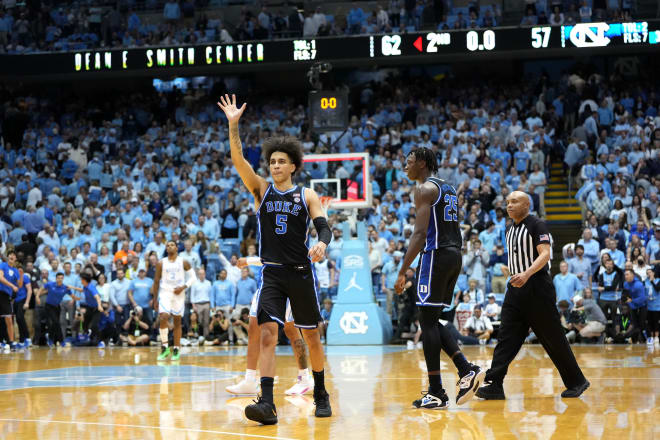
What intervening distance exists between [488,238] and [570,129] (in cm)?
763

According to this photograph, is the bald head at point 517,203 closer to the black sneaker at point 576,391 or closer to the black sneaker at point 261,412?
the black sneaker at point 576,391

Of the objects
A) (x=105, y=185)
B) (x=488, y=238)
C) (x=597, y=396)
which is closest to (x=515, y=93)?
(x=488, y=238)

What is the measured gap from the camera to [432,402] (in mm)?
7812

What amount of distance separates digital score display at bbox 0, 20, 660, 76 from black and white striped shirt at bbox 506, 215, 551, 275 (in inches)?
678

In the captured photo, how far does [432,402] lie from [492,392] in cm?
98

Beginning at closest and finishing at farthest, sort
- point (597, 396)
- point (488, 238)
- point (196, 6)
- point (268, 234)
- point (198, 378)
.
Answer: point (268, 234)
point (597, 396)
point (198, 378)
point (488, 238)
point (196, 6)

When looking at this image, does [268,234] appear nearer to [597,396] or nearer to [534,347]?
[597,396]

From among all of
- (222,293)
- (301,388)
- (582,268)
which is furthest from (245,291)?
(301,388)

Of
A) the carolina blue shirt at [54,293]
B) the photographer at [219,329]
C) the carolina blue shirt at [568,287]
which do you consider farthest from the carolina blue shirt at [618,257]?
the carolina blue shirt at [54,293]

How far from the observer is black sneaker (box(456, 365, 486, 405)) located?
7.89 m

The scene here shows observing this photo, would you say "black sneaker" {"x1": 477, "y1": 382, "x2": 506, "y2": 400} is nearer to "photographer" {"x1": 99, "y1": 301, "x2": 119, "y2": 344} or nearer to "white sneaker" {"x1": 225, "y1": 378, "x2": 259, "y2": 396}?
"white sneaker" {"x1": 225, "y1": 378, "x2": 259, "y2": 396}

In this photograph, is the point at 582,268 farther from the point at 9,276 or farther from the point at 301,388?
the point at 9,276

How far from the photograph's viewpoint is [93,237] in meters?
22.6

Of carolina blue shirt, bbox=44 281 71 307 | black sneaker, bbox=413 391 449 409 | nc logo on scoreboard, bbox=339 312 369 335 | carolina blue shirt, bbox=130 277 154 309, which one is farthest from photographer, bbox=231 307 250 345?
black sneaker, bbox=413 391 449 409
